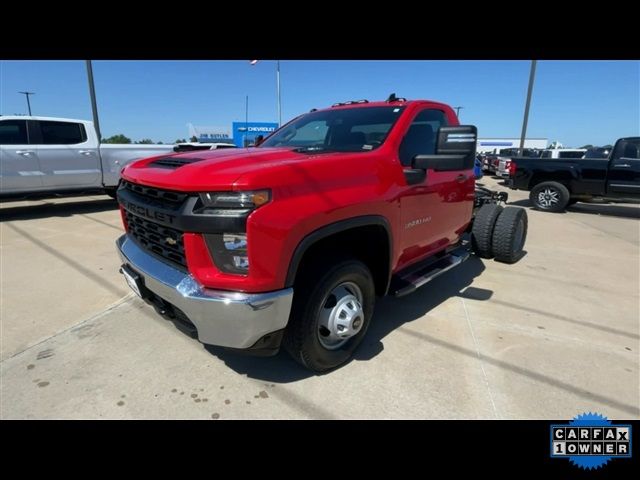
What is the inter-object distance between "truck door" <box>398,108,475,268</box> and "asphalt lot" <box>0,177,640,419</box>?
0.74m

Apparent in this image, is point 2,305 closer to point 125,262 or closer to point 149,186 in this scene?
point 125,262

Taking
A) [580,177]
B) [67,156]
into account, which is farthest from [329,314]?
[580,177]

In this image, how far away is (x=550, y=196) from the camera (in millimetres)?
10172

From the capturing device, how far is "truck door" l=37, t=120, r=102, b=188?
7.99m

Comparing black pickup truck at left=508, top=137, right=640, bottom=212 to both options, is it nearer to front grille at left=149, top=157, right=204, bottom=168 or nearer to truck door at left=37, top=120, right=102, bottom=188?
front grille at left=149, top=157, right=204, bottom=168

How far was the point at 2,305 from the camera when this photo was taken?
142 inches

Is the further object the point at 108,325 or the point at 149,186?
the point at 108,325

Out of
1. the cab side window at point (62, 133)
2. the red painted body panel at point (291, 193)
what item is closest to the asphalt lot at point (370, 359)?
the red painted body panel at point (291, 193)

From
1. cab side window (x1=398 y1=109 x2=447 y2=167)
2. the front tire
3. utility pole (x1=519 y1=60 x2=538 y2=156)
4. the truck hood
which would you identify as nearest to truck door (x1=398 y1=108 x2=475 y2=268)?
cab side window (x1=398 y1=109 x2=447 y2=167)

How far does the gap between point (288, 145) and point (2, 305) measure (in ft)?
10.8

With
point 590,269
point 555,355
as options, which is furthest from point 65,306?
point 590,269
